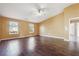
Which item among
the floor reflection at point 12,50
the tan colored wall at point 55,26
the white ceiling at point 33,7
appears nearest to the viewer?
the white ceiling at point 33,7

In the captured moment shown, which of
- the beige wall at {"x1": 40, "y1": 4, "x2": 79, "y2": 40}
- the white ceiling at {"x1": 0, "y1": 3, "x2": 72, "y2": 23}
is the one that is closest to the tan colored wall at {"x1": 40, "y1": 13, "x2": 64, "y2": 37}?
the beige wall at {"x1": 40, "y1": 4, "x2": 79, "y2": 40}

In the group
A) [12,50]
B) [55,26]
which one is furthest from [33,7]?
[12,50]

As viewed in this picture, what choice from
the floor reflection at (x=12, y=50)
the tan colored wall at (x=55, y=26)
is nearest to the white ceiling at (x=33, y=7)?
the tan colored wall at (x=55, y=26)

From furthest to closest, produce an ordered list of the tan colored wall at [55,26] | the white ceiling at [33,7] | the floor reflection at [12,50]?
the tan colored wall at [55,26] < the floor reflection at [12,50] < the white ceiling at [33,7]

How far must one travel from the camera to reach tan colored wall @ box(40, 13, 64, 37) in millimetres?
2184

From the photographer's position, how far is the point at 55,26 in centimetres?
232

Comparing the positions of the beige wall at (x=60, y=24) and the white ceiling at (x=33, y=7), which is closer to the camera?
the white ceiling at (x=33, y=7)

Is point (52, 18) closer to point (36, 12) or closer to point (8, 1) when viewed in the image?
point (36, 12)

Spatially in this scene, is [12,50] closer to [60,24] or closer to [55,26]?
[55,26]

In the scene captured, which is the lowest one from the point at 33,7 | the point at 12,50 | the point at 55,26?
the point at 12,50

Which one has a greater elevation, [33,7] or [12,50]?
[33,7]

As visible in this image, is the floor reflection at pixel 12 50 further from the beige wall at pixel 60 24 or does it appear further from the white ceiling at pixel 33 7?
the white ceiling at pixel 33 7

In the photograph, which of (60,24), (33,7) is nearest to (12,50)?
(33,7)

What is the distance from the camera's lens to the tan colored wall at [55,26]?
7.16 ft
